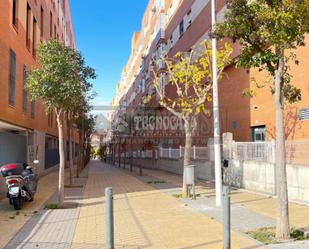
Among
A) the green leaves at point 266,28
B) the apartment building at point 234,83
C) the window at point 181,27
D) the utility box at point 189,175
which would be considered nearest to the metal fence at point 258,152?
the apartment building at point 234,83

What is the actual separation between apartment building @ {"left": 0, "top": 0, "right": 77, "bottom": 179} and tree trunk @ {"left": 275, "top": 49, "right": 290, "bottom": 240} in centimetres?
932

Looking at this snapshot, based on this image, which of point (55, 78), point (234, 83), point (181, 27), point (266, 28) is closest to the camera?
point (266, 28)

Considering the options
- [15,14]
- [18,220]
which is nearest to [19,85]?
[15,14]

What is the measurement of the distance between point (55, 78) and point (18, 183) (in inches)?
122

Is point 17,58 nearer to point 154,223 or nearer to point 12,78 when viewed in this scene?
point 12,78

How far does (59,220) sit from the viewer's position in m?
10.0

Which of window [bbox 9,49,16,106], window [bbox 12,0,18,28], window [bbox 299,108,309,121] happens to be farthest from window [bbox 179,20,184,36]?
window [bbox 9,49,16,106]

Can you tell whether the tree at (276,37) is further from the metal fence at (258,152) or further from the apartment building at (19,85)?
the apartment building at (19,85)

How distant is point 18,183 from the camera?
11500 millimetres

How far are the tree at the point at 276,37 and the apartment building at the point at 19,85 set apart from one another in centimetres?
849

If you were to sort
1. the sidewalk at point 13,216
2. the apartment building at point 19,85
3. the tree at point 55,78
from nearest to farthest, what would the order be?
the sidewalk at point 13,216
the tree at point 55,78
the apartment building at point 19,85

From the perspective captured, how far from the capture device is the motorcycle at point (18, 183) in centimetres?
1137

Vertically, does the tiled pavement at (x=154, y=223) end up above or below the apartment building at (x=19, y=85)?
below

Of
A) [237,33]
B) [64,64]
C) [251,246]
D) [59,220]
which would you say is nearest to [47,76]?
[64,64]
